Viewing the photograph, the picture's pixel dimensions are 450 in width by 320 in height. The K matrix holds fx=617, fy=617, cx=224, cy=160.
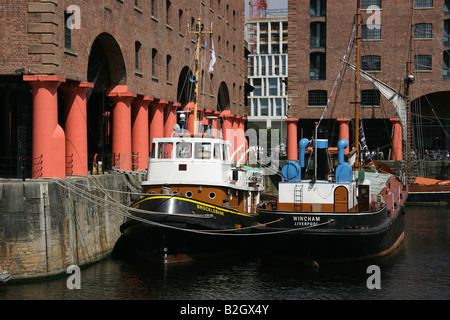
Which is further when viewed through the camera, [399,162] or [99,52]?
[399,162]

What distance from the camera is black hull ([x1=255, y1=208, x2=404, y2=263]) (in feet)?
75.9

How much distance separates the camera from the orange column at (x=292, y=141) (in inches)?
2235

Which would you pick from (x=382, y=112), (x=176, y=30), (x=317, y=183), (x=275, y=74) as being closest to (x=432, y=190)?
(x=382, y=112)

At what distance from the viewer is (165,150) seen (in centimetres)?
2577

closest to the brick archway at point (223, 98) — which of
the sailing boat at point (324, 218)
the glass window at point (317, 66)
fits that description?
the glass window at point (317, 66)

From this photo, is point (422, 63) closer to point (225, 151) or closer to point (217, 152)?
point (225, 151)

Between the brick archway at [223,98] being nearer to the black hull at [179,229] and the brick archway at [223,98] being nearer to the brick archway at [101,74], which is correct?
the brick archway at [101,74]

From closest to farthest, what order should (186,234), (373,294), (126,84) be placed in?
(373,294) < (186,234) < (126,84)

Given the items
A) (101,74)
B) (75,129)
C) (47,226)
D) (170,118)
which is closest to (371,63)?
(170,118)

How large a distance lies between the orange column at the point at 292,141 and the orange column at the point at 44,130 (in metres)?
34.9

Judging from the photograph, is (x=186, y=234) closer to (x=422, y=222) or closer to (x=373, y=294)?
(x=373, y=294)
